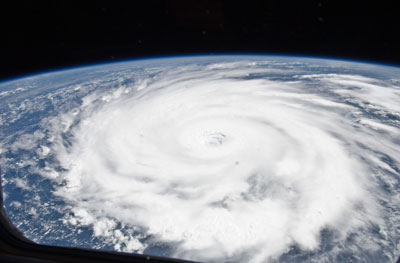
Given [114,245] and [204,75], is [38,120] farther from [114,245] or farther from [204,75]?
[204,75]

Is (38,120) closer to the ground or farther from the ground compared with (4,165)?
farther from the ground

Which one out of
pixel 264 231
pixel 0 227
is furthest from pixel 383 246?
pixel 0 227

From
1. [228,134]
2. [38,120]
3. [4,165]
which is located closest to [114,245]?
[228,134]

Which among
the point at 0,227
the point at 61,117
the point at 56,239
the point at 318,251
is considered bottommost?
the point at 56,239

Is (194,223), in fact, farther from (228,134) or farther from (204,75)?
(204,75)

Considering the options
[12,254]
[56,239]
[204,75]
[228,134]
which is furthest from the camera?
[204,75]

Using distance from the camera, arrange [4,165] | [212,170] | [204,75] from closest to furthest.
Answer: [212,170] < [4,165] < [204,75]

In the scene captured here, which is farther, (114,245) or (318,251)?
(114,245)
